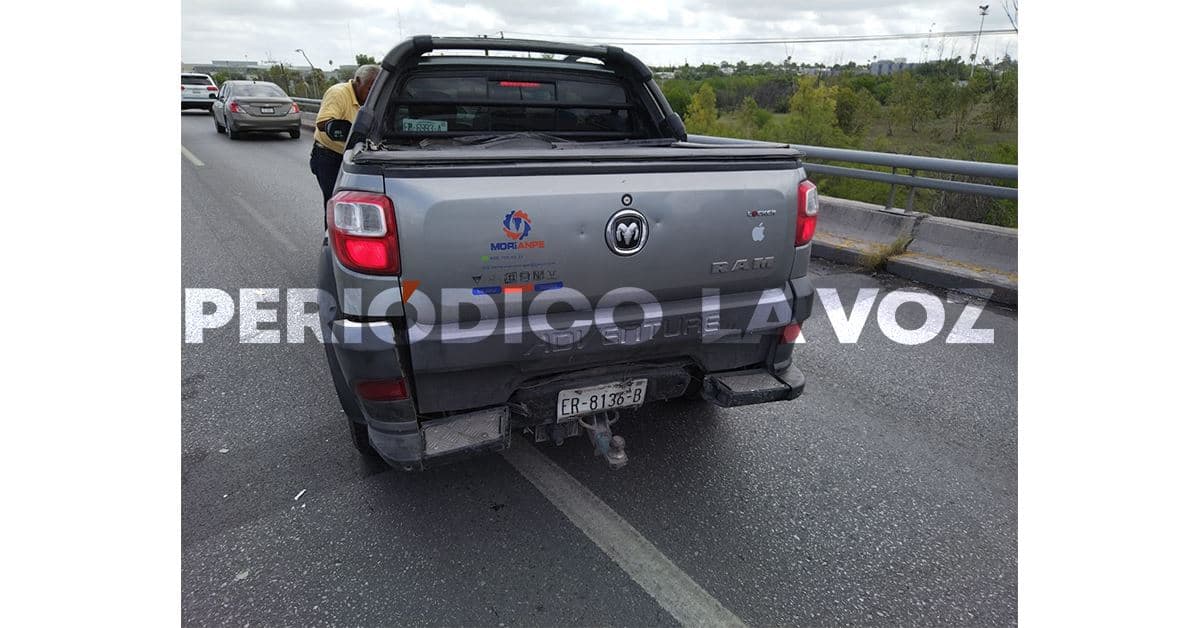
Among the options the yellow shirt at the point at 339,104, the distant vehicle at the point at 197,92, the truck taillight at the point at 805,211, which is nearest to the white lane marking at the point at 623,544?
the truck taillight at the point at 805,211

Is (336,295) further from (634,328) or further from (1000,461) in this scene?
(1000,461)

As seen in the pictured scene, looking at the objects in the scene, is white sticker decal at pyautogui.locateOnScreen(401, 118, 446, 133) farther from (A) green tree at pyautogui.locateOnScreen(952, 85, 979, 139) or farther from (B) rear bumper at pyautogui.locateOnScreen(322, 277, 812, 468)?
(A) green tree at pyautogui.locateOnScreen(952, 85, 979, 139)

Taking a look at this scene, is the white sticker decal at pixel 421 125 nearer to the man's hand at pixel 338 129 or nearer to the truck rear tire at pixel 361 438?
the man's hand at pixel 338 129

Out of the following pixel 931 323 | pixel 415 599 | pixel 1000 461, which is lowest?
pixel 415 599

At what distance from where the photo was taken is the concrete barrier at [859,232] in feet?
22.0

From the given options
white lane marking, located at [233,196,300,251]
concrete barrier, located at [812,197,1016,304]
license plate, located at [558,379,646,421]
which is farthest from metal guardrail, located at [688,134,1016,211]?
white lane marking, located at [233,196,300,251]

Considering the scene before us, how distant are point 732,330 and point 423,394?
1.31m

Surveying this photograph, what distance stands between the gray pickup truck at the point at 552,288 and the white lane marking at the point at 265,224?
198 inches

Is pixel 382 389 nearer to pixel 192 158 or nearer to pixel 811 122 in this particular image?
pixel 192 158

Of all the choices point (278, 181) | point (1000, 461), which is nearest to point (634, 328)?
point (1000, 461)

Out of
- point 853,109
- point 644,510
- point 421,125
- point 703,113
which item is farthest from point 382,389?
point 853,109

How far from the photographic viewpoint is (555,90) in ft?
13.8

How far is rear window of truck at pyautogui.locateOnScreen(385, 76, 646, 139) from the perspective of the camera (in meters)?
3.94

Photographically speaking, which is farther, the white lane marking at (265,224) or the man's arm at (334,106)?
the white lane marking at (265,224)
